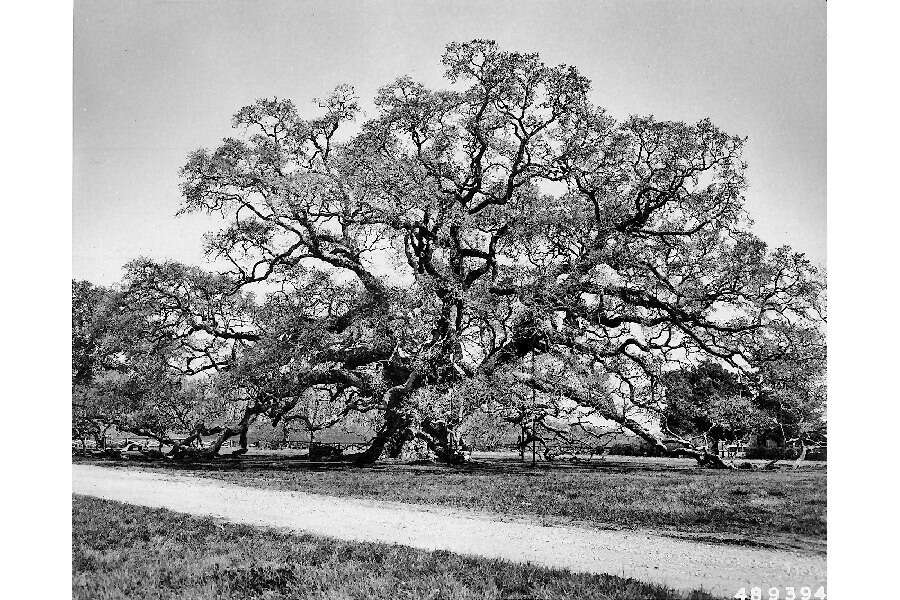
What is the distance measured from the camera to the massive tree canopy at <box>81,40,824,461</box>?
11953mm

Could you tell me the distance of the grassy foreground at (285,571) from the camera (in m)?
6.52

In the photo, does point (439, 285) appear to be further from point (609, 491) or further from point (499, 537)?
point (499, 537)

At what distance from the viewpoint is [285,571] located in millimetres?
6988

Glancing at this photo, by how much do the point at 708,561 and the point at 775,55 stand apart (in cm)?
553

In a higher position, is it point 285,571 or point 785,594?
point 285,571

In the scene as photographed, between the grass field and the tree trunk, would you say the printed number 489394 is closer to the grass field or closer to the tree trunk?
the grass field

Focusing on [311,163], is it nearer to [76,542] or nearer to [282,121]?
[282,121]

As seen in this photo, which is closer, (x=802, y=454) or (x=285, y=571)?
(x=285, y=571)

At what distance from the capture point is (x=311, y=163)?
42.8 feet

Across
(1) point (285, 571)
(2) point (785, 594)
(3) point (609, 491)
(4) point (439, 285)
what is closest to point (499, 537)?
(1) point (285, 571)

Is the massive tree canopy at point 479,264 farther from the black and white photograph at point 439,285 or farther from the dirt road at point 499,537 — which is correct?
the dirt road at point 499,537

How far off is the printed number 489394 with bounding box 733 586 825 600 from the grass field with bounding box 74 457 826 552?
1.30 ft

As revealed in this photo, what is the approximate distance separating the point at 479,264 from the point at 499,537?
5.74m

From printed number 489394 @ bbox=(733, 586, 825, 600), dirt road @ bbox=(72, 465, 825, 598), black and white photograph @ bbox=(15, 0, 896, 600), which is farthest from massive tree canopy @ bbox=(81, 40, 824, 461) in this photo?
printed number 489394 @ bbox=(733, 586, 825, 600)
